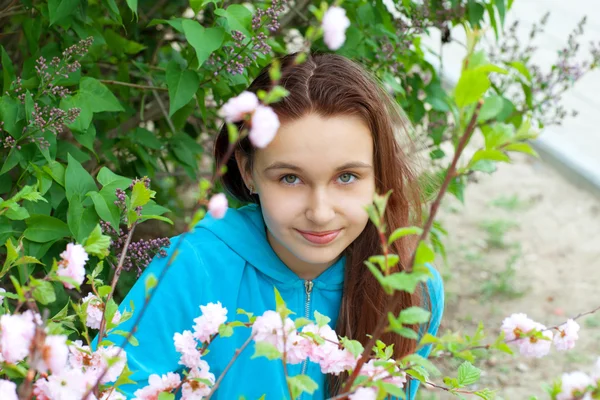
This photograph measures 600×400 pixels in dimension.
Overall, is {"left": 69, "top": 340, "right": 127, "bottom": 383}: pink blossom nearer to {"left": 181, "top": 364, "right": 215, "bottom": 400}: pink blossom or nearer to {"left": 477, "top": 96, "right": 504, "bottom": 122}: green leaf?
{"left": 181, "top": 364, "right": 215, "bottom": 400}: pink blossom

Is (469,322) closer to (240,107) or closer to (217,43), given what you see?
(217,43)

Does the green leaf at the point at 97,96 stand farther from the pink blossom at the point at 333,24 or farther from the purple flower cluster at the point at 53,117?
the pink blossom at the point at 333,24

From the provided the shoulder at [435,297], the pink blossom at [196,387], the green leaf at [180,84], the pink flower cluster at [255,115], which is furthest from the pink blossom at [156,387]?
the shoulder at [435,297]

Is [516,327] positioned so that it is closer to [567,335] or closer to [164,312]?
[567,335]

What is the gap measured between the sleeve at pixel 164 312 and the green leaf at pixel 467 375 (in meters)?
0.71

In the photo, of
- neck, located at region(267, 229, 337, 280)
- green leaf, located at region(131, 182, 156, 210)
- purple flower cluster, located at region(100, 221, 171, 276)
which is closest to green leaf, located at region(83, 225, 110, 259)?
green leaf, located at region(131, 182, 156, 210)

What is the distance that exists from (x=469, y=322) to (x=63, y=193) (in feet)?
7.64

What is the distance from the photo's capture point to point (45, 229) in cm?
148

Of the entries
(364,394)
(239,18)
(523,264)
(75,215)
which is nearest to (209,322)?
(364,394)

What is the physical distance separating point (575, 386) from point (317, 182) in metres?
0.81

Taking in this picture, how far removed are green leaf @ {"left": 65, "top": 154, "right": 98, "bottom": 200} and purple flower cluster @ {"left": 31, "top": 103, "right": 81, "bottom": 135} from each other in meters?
0.07

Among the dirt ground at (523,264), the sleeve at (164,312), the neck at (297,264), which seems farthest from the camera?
the dirt ground at (523,264)

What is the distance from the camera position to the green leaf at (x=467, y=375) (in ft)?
3.62

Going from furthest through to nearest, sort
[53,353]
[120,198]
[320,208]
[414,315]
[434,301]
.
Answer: [434,301] < [320,208] < [120,198] < [414,315] < [53,353]
